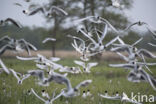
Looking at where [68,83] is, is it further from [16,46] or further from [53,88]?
[53,88]

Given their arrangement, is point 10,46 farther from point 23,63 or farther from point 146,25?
point 23,63

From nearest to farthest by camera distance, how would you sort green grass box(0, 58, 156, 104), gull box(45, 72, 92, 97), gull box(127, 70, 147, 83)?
gull box(45, 72, 92, 97) < gull box(127, 70, 147, 83) < green grass box(0, 58, 156, 104)

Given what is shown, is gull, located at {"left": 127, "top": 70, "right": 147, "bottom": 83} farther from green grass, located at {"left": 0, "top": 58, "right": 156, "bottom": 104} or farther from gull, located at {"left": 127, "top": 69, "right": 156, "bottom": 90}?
green grass, located at {"left": 0, "top": 58, "right": 156, "bottom": 104}

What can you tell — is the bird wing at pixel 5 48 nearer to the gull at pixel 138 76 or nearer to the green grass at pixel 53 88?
the green grass at pixel 53 88

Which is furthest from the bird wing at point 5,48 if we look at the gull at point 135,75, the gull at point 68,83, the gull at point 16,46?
the gull at point 135,75

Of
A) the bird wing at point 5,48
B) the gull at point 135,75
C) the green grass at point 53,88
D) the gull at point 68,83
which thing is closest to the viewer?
the gull at point 68,83

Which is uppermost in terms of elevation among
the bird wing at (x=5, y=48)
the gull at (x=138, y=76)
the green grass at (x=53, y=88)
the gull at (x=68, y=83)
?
the bird wing at (x=5, y=48)

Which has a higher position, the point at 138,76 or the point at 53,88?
the point at 138,76

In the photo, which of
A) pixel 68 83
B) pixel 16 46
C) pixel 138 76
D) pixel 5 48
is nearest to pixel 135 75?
pixel 138 76

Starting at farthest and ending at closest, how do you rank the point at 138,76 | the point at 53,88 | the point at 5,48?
the point at 53,88
the point at 5,48
the point at 138,76

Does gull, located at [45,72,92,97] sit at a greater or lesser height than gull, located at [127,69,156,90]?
greater

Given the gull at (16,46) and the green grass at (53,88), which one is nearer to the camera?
the gull at (16,46)

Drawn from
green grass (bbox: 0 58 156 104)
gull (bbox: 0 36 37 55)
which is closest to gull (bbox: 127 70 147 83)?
green grass (bbox: 0 58 156 104)

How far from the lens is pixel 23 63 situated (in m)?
6.40
